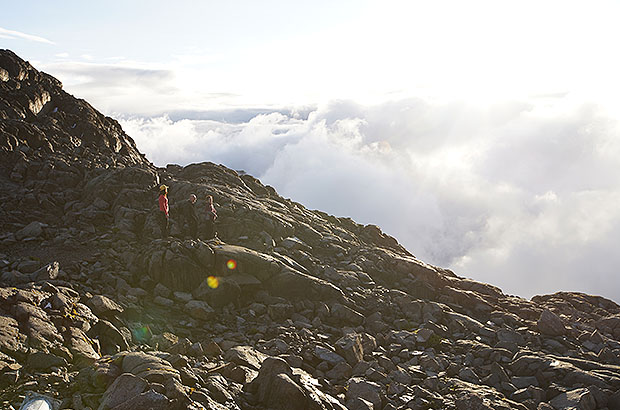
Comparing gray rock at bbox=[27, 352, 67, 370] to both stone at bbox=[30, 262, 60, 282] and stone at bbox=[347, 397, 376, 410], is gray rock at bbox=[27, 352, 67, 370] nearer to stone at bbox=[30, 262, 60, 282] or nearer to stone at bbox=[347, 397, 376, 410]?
stone at bbox=[30, 262, 60, 282]

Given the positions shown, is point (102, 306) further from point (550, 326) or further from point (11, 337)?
point (550, 326)

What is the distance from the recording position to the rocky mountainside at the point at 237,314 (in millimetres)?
11602

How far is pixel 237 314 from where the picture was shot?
19.6 metres

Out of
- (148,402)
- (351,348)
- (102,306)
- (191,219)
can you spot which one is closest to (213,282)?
(191,219)

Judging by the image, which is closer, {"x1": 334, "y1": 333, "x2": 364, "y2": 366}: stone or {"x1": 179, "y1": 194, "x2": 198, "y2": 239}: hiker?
{"x1": 334, "y1": 333, "x2": 364, "y2": 366}: stone

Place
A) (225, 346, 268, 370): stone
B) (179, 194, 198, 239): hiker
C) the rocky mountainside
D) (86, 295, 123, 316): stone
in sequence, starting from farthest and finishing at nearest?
(179, 194, 198, 239): hiker < (86, 295, 123, 316): stone < (225, 346, 268, 370): stone < the rocky mountainside

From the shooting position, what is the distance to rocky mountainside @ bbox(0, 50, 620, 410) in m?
11.6

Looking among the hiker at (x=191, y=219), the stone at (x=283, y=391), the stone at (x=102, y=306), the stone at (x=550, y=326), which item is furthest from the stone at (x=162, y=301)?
the stone at (x=550, y=326)

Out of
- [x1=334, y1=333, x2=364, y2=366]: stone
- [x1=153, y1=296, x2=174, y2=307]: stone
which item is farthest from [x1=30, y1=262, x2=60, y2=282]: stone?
[x1=334, y1=333, x2=364, y2=366]: stone

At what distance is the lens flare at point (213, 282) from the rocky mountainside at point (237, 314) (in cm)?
12

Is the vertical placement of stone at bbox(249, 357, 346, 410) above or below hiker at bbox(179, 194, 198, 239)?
below

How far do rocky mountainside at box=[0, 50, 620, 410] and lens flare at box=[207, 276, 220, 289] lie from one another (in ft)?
0.40

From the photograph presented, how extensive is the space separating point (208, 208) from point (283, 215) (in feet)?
24.2

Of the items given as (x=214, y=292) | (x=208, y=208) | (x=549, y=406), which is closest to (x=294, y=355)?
(x=214, y=292)
